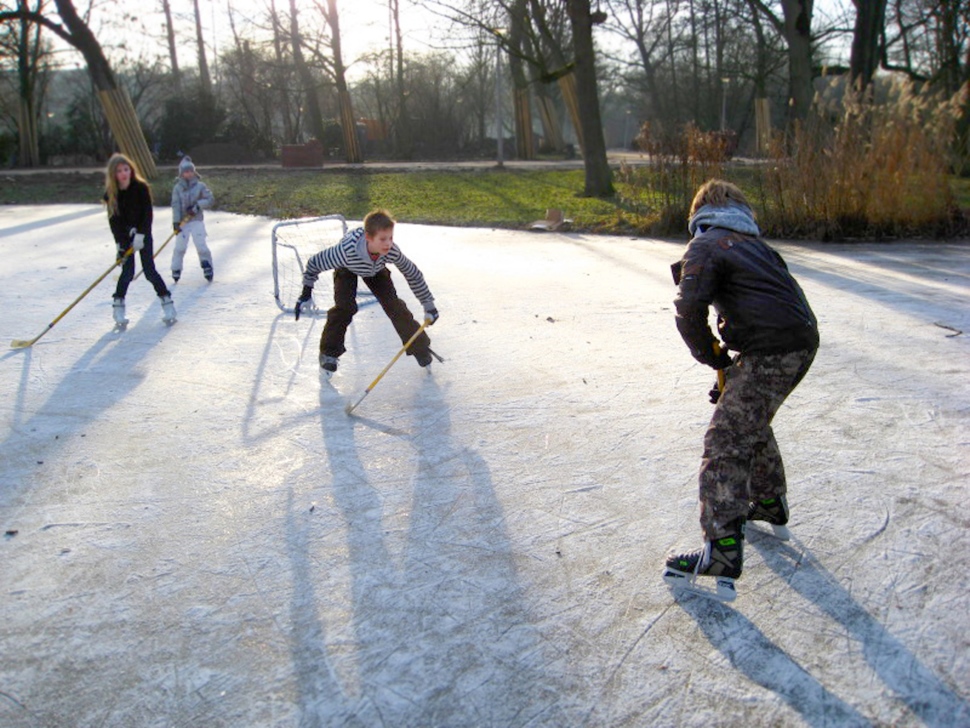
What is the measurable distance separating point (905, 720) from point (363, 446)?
2.81 metres

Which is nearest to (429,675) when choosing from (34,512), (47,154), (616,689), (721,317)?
(616,689)

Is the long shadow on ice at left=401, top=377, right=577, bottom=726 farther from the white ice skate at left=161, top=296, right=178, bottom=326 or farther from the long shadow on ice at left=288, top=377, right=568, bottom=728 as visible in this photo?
the white ice skate at left=161, top=296, right=178, bottom=326

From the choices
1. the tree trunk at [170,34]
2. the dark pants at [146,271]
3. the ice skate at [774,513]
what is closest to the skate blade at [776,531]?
the ice skate at [774,513]

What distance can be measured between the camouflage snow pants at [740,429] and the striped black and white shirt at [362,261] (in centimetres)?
254

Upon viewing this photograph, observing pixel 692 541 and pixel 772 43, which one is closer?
pixel 692 541

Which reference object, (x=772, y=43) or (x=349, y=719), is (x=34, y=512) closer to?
(x=349, y=719)

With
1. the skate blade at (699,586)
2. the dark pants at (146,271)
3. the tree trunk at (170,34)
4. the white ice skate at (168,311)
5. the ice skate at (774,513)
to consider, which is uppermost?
the tree trunk at (170,34)

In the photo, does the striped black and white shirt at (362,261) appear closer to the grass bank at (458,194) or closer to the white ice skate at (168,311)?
the white ice skate at (168,311)

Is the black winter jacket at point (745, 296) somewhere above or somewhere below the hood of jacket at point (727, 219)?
below

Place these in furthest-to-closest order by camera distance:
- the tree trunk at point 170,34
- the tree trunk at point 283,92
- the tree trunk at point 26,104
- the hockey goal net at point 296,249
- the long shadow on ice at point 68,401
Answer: the tree trunk at point 170,34 → the tree trunk at point 283,92 → the tree trunk at point 26,104 → the hockey goal net at point 296,249 → the long shadow on ice at point 68,401

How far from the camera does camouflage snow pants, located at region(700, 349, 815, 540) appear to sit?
285cm

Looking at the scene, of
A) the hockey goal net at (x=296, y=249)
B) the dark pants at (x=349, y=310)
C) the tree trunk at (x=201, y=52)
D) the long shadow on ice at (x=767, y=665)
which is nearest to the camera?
the long shadow on ice at (x=767, y=665)

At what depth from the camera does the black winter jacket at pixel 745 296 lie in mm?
2805

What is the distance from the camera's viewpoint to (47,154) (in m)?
26.6
